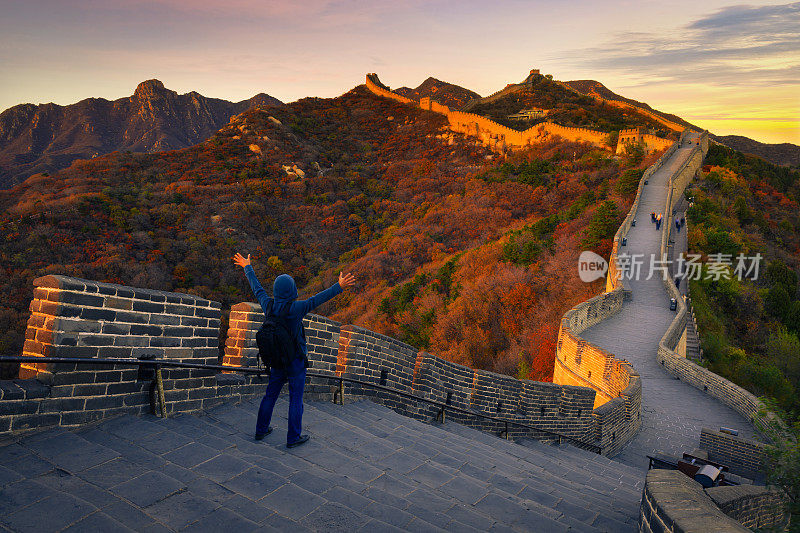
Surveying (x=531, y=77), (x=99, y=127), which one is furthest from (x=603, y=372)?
(x=99, y=127)

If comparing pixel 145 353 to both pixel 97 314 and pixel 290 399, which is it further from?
pixel 290 399

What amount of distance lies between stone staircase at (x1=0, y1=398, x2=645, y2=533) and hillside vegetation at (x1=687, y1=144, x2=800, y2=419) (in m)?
7.45

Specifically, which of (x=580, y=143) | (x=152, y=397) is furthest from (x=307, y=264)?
(x=152, y=397)

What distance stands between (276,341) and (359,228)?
4870 cm

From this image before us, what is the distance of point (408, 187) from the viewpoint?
60.8 m

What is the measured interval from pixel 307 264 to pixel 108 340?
1643 inches

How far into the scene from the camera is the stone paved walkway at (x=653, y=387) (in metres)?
10.6

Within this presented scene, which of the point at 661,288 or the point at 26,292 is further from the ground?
the point at 661,288

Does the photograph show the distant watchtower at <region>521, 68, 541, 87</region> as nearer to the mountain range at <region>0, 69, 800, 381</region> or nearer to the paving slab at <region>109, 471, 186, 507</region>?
the mountain range at <region>0, 69, 800, 381</region>

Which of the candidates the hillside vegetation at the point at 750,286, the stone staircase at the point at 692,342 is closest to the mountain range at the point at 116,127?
the hillside vegetation at the point at 750,286

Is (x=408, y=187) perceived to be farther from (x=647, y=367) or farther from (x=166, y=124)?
(x=166, y=124)

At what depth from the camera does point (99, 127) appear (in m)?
88.6

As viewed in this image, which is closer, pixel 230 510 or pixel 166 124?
pixel 230 510

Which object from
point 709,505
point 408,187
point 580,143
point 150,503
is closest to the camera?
point 150,503
